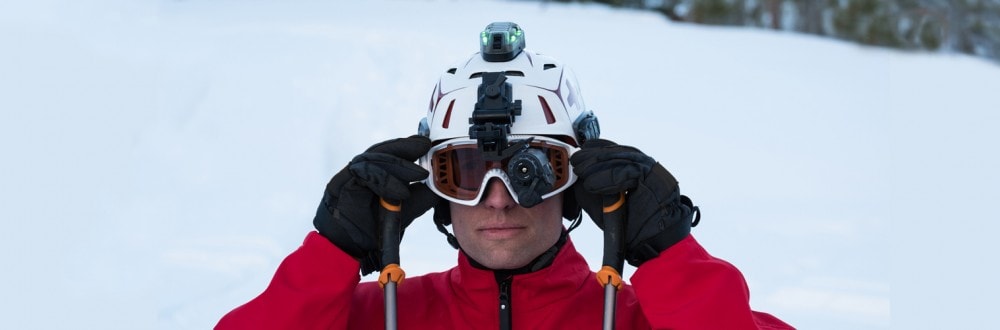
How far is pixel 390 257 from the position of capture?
136 inches

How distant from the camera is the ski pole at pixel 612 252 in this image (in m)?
3.33

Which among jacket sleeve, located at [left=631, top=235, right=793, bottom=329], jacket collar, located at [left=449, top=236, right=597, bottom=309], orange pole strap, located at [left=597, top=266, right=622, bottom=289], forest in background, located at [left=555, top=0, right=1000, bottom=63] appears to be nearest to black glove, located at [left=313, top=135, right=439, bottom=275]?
jacket collar, located at [left=449, top=236, right=597, bottom=309]

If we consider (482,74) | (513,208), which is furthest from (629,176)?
(482,74)

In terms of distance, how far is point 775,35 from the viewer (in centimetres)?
1747

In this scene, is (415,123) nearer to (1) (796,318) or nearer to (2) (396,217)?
(1) (796,318)

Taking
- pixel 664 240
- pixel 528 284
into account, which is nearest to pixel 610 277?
A: pixel 664 240

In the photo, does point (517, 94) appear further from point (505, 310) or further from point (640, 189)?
point (505, 310)

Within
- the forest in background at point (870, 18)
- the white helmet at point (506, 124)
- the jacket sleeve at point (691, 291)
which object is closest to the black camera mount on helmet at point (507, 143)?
the white helmet at point (506, 124)

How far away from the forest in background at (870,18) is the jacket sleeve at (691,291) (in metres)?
16.2

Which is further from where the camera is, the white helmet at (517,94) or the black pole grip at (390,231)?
the white helmet at (517,94)

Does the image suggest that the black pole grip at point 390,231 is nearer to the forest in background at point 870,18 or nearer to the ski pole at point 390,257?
the ski pole at point 390,257

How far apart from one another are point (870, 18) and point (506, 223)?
57.8ft

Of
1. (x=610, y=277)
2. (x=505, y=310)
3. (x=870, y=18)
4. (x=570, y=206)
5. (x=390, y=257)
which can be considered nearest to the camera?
(x=610, y=277)

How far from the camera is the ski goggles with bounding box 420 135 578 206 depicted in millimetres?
3400
